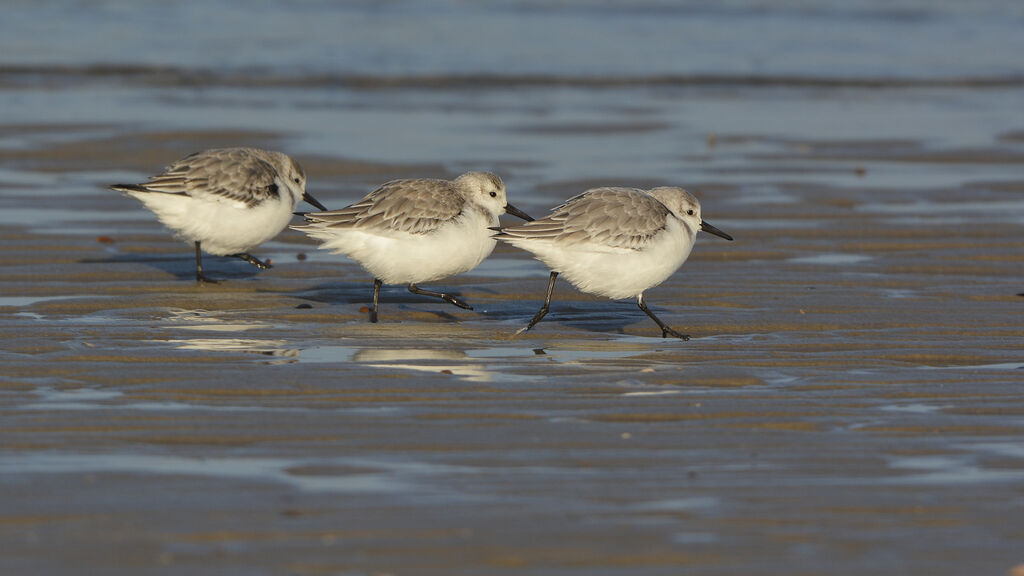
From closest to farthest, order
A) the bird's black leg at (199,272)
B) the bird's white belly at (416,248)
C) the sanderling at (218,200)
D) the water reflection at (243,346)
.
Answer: the water reflection at (243,346)
the bird's white belly at (416,248)
the sanderling at (218,200)
the bird's black leg at (199,272)

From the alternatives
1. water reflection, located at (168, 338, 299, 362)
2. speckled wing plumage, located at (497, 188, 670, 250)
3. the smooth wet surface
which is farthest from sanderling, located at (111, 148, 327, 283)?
speckled wing plumage, located at (497, 188, 670, 250)

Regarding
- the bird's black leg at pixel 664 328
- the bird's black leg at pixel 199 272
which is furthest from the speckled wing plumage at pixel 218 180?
the bird's black leg at pixel 664 328

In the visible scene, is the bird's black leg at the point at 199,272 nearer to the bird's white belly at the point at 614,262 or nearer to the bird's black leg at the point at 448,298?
the bird's black leg at the point at 448,298

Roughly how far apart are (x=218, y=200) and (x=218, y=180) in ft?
0.49

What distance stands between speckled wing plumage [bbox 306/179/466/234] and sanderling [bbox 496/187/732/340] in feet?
1.84

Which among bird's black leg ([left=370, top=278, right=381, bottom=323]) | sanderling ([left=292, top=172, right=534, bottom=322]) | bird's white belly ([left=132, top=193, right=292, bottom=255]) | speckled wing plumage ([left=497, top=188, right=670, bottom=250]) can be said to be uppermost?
speckled wing plumage ([left=497, top=188, right=670, bottom=250])

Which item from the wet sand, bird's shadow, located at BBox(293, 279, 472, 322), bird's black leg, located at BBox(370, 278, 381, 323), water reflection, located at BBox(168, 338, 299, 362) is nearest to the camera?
the wet sand

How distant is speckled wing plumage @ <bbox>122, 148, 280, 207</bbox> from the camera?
10.1m

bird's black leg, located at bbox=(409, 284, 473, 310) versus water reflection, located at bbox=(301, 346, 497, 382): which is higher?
water reflection, located at bbox=(301, 346, 497, 382)

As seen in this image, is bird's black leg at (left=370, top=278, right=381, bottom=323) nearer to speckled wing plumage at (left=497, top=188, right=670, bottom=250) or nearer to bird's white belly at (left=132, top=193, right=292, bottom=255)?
speckled wing plumage at (left=497, top=188, right=670, bottom=250)

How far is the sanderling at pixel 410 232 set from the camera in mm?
8922

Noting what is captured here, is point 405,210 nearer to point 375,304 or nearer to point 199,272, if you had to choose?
point 375,304

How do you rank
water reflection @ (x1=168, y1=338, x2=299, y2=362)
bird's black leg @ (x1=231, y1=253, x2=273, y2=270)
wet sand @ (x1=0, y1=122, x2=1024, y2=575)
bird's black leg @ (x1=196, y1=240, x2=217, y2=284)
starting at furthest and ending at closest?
1. bird's black leg @ (x1=231, y1=253, x2=273, y2=270)
2. bird's black leg @ (x1=196, y1=240, x2=217, y2=284)
3. water reflection @ (x1=168, y1=338, x2=299, y2=362)
4. wet sand @ (x1=0, y1=122, x2=1024, y2=575)

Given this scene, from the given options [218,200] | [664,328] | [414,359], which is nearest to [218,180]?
[218,200]
